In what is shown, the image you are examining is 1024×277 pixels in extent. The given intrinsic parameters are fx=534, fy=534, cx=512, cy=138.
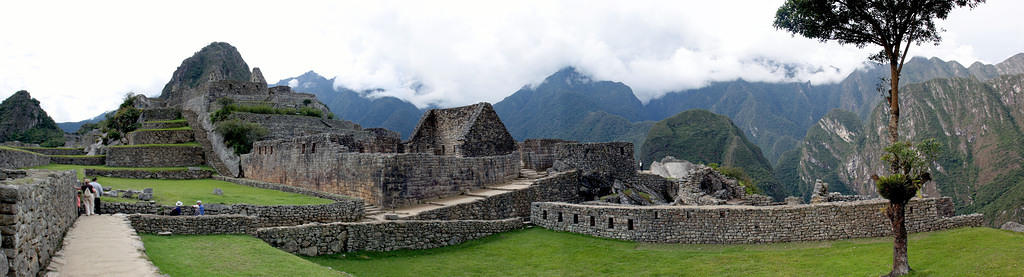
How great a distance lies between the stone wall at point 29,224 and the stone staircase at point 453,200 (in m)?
8.68

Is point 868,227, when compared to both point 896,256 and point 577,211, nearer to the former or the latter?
point 896,256

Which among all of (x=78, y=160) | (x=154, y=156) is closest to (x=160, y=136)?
(x=154, y=156)

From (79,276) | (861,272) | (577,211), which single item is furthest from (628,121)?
(79,276)

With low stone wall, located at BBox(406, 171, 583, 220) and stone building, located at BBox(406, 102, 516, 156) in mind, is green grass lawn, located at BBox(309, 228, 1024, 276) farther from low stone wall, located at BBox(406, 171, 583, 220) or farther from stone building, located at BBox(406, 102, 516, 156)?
stone building, located at BBox(406, 102, 516, 156)

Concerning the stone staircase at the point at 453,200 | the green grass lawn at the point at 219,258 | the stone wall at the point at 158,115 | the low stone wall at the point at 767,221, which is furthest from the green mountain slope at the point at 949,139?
the green grass lawn at the point at 219,258

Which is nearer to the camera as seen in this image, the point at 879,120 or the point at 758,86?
the point at 879,120

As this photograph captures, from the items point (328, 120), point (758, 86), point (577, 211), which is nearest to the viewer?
point (577, 211)

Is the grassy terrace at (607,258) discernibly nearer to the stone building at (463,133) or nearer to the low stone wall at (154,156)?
the stone building at (463,133)

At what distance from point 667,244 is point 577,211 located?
10.6 ft

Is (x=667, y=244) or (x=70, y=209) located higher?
(x=70, y=209)

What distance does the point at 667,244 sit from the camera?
15.7 m

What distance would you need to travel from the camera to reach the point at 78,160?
29422 millimetres

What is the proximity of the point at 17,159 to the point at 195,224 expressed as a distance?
619 inches

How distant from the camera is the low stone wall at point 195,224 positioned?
1144 centimetres
